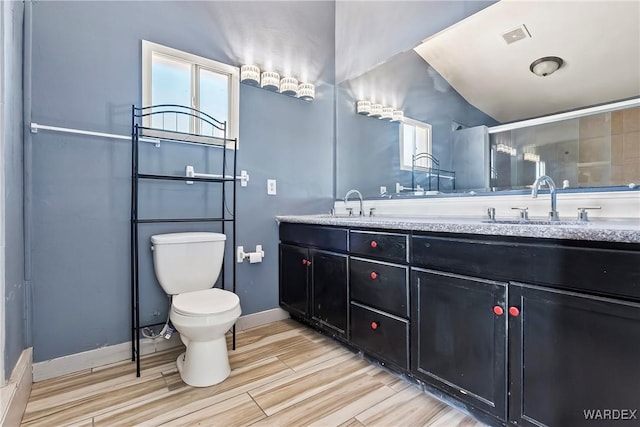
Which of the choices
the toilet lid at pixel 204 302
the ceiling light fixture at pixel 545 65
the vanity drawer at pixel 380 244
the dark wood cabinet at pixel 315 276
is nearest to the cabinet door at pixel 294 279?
the dark wood cabinet at pixel 315 276

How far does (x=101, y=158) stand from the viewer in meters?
1.80

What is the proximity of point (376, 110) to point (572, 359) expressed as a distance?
2151mm

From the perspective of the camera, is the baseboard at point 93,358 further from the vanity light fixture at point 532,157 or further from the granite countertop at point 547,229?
the vanity light fixture at point 532,157

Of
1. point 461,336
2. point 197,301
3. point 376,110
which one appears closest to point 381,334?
point 461,336

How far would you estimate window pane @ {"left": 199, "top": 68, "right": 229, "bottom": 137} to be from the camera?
219cm

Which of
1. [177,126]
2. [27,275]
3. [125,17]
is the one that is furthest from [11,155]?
[125,17]

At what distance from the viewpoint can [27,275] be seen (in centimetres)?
160

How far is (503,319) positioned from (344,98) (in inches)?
88.8

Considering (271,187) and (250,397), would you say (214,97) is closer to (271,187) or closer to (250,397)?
(271,187)

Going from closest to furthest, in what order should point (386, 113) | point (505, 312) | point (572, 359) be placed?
point (572, 359), point (505, 312), point (386, 113)

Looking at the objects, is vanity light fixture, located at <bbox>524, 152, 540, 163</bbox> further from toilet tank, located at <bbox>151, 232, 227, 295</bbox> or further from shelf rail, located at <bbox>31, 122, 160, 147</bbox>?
shelf rail, located at <bbox>31, 122, 160, 147</bbox>

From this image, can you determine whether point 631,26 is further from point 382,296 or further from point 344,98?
point 344,98

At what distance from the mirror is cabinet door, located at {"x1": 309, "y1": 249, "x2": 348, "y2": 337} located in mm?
818

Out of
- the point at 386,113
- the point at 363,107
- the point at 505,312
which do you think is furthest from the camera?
the point at 363,107
